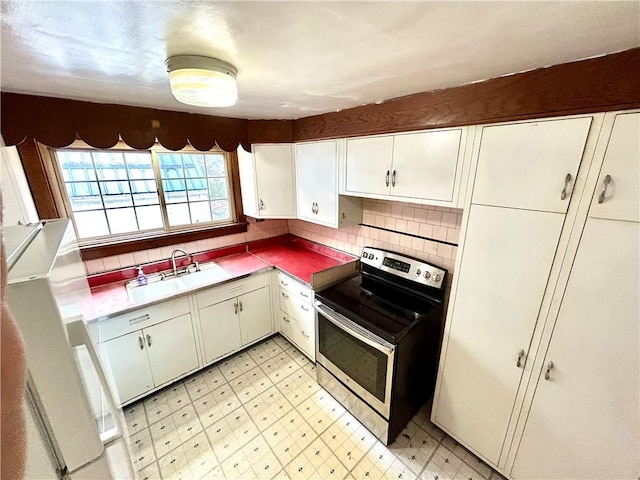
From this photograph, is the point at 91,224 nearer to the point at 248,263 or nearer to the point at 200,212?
the point at 200,212

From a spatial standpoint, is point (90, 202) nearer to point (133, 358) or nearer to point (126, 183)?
point (126, 183)

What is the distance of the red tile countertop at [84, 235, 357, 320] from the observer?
1.93 metres

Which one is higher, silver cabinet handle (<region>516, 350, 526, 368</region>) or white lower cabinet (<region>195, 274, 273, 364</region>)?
silver cabinet handle (<region>516, 350, 526, 368</region>)

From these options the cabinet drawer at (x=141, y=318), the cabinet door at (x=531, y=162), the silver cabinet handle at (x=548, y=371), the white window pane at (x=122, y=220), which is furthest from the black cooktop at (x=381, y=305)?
the white window pane at (x=122, y=220)

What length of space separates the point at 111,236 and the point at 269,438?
2028 mm

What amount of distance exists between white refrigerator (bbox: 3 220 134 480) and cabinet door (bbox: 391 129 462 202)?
1.59 m

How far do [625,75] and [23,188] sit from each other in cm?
309

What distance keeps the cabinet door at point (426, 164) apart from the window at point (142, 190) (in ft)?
5.93

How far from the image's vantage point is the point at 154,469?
1651 millimetres

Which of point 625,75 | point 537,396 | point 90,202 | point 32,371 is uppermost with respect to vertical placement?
point 625,75

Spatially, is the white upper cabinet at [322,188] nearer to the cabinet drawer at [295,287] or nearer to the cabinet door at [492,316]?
the cabinet drawer at [295,287]

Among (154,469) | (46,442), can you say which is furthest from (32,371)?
(154,469)

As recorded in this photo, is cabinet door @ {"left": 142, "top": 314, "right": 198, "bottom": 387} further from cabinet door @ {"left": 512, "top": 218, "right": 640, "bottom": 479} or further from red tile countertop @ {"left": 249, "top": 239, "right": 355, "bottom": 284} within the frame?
cabinet door @ {"left": 512, "top": 218, "right": 640, "bottom": 479}

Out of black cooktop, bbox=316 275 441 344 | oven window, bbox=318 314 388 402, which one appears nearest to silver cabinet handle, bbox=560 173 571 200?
black cooktop, bbox=316 275 441 344
